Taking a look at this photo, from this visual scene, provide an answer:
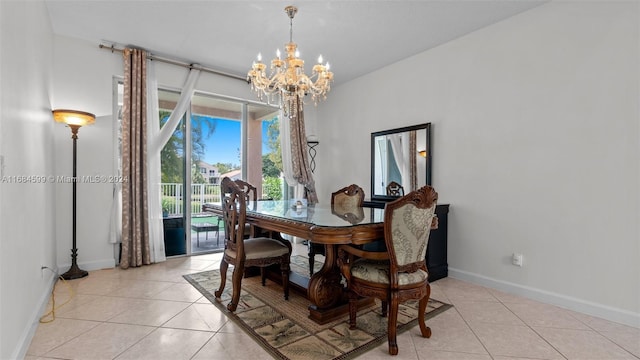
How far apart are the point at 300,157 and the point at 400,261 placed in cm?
344

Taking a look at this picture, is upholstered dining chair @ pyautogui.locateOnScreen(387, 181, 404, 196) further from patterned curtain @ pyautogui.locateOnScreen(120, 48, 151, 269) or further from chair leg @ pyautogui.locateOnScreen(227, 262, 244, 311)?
patterned curtain @ pyautogui.locateOnScreen(120, 48, 151, 269)

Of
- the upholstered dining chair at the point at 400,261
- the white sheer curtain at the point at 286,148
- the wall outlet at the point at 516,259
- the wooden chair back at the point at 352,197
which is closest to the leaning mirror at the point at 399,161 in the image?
the wooden chair back at the point at 352,197

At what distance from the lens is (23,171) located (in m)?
1.95

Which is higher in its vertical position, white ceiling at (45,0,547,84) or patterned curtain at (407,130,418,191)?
white ceiling at (45,0,547,84)

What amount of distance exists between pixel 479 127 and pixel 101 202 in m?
4.39

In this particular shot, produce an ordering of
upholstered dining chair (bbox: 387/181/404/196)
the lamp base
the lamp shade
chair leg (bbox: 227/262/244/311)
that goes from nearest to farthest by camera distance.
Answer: chair leg (bbox: 227/262/244/311)
the lamp shade
the lamp base
upholstered dining chair (bbox: 387/181/404/196)

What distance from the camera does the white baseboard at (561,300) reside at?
2320mm

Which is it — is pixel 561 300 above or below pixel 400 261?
below

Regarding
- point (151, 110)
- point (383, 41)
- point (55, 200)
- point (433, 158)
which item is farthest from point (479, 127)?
point (55, 200)

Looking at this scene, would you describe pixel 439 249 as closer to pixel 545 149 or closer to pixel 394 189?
pixel 394 189

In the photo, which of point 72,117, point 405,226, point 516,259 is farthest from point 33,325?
point 516,259

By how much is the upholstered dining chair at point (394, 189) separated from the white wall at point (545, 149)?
0.50 meters

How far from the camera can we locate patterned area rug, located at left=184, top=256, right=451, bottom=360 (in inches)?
74.7

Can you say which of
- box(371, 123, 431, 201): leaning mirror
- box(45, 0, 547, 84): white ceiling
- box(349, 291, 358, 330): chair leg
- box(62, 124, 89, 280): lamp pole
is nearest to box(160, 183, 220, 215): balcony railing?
→ box(62, 124, 89, 280): lamp pole
